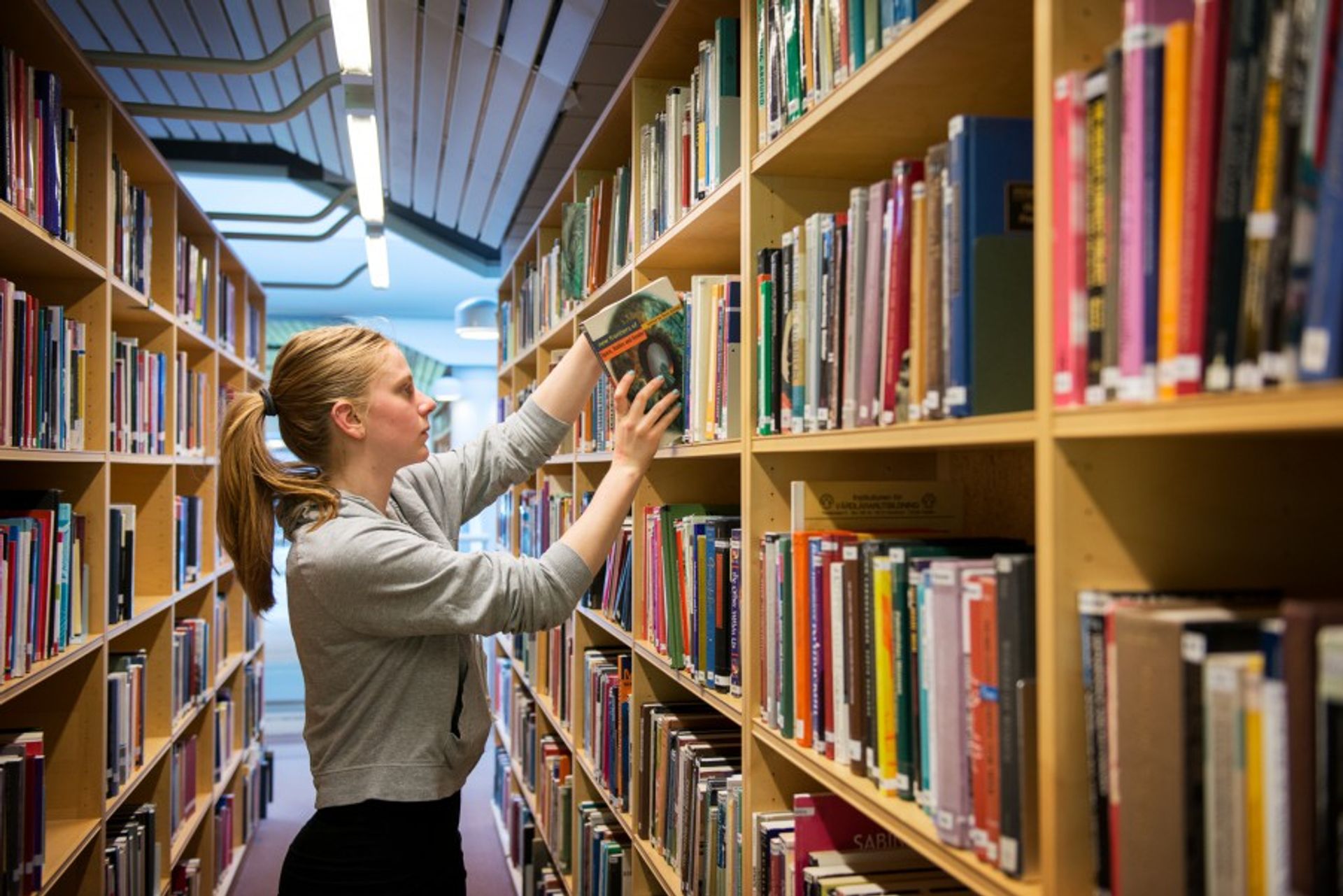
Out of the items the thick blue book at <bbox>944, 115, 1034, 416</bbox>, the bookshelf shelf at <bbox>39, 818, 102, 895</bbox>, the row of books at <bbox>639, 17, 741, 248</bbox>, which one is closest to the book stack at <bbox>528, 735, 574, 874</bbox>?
the bookshelf shelf at <bbox>39, 818, 102, 895</bbox>

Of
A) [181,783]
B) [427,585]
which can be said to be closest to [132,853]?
[181,783]

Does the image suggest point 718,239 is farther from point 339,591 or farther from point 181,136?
point 181,136

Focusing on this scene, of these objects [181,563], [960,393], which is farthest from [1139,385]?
[181,563]

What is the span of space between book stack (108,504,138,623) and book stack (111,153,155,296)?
654mm

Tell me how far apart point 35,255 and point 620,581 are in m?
1.51

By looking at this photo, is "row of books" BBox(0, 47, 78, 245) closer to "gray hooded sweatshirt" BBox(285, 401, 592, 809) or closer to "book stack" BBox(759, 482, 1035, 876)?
"gray hooded sweatshirt" BBox(285, 401, 592, 809)

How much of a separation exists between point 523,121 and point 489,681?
337cm

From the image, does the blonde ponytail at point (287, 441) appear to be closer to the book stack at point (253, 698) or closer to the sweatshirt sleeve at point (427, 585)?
the sweatshirt sleeve at point (427, 585)

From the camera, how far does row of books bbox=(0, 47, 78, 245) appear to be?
6.95ft

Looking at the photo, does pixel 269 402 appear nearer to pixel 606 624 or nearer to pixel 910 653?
pixel 606 624

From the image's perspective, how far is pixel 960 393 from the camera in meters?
1.07

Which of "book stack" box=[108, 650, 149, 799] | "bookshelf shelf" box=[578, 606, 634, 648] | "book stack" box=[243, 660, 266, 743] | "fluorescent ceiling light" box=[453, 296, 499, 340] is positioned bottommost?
"book stack" box=[243, 660, 266, 743]

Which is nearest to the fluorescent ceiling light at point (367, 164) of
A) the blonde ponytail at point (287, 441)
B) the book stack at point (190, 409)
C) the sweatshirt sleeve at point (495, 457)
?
the book stack at point (190, 409)

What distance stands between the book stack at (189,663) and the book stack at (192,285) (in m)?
1.10
